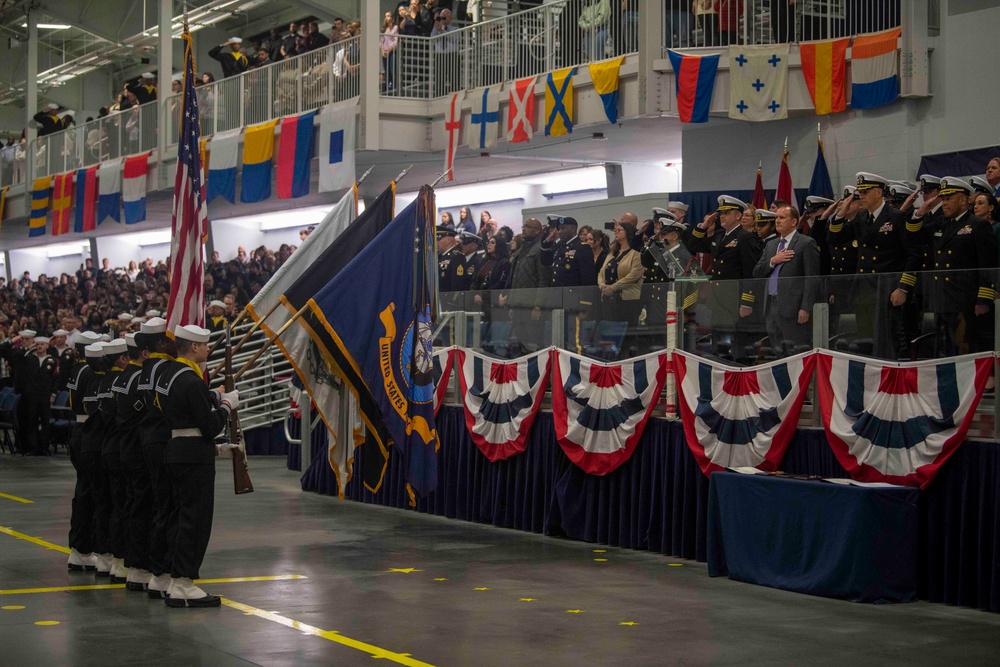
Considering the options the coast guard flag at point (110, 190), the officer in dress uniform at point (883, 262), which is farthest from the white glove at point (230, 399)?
the coast guard flag at point (110, 190)

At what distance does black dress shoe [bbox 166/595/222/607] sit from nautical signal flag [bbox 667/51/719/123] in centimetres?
1092

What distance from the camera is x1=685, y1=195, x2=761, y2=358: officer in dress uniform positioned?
405 inches

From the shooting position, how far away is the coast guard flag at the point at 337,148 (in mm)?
22234

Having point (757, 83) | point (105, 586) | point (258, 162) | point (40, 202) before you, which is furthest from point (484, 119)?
point (40, 202)

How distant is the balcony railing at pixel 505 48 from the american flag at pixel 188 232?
28.4 feet

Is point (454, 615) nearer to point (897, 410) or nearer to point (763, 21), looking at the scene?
point (897, 410)

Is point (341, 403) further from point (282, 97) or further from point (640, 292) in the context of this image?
point (282, 97)

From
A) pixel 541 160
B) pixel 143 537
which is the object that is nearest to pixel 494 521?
pixel 143 537

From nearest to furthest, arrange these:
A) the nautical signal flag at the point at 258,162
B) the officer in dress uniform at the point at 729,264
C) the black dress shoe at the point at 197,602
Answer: the black dress shoe at the point at 197,602 < the officer in dress uniform at the point at 729,264 < the nautical signal flag at the point at 258,162

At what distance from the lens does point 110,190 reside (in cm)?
3020

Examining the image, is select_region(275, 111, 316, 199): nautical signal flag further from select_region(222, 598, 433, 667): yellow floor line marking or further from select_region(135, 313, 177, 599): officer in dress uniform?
select_region(222, 598, 433, 667): yellow floor line marking

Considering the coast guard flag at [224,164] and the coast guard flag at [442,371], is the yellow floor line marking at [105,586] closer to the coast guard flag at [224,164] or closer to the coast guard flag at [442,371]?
the coast guard flag at [442,371]

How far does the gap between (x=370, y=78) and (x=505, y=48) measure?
105 inches

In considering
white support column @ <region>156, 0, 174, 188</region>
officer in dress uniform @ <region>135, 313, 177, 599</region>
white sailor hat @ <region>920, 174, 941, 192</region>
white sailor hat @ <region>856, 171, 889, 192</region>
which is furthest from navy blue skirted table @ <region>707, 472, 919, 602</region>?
white support column @ <region>156, 0, 174, 188</region>
